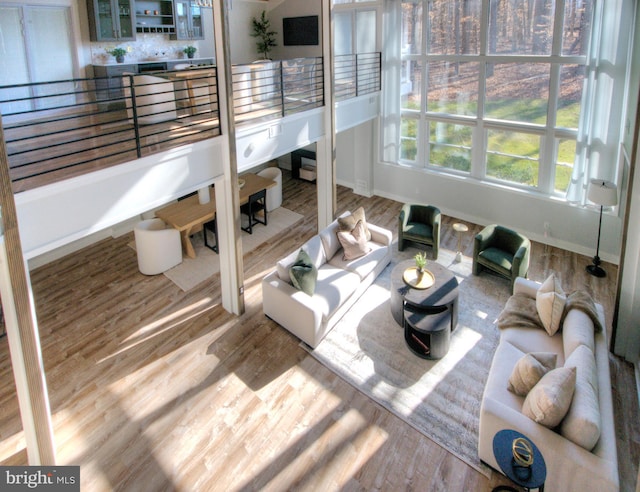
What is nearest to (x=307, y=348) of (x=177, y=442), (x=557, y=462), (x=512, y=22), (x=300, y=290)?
(x=300, y=290)

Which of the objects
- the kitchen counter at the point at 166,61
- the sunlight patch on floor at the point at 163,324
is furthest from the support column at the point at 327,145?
the kitchen counter at the point at 166,61

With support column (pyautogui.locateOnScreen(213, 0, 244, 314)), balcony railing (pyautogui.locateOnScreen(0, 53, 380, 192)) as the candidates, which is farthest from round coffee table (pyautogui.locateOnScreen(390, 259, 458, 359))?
balcony railing (pyautogui.locateOnScreen(0, 53, 380, 192))

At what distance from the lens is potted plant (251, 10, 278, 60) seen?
37.7 ft

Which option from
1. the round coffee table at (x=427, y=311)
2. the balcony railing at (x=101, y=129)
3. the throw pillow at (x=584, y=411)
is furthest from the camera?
the round coffee table at (x=427, y=311)

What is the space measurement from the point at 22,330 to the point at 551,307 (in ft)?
17.4

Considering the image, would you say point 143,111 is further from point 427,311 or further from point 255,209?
point 427,311

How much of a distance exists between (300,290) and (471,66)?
217 inches

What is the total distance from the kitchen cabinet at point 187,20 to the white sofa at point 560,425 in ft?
28.7

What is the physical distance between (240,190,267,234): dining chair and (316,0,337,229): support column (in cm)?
129

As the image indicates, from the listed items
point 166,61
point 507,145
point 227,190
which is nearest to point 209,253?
point 227,190

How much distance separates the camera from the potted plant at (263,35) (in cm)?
1148

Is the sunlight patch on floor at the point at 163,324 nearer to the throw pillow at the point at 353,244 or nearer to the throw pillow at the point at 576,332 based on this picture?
the throw pillow at the point at 353,244

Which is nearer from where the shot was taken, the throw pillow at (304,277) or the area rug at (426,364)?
the area rug at (426,364)

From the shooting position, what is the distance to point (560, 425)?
4094 millimetres
